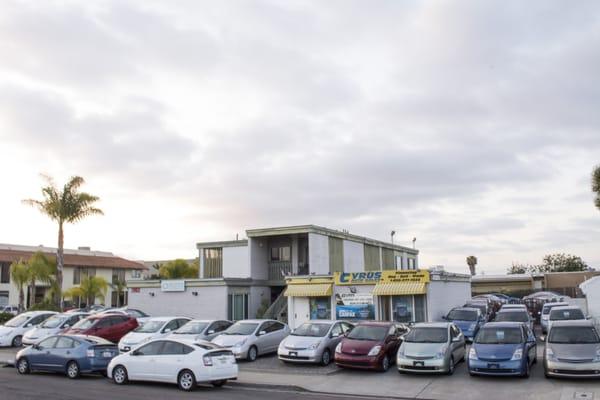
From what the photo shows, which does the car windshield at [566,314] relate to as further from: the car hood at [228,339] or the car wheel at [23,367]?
the car wheel at [23,367]

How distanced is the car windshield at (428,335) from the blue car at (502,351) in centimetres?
115

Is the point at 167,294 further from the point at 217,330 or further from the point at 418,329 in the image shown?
the point at 418,329

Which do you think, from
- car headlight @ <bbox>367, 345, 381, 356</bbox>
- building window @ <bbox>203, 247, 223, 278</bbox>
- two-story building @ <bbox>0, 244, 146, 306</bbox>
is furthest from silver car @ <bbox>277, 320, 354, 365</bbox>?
two-story building @ <bbox>0, 244, 146, 306</bbox>

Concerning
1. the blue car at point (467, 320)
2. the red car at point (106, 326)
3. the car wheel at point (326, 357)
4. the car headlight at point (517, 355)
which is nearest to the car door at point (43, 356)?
the red car at point (106, 326)

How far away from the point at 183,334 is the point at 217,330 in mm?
1454

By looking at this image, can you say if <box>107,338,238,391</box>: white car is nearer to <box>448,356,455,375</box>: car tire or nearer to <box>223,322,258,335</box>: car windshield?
<box>223,322,258,335</box>: car windshield

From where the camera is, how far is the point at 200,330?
80.3 feet

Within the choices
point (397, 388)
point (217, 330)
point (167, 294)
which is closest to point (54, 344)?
point (217, 330)

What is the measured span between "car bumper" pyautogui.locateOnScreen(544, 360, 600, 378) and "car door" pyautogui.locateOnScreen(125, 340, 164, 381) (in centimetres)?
1118

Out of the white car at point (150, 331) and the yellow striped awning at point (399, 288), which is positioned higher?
the yellow striped awning at point (399, 288)

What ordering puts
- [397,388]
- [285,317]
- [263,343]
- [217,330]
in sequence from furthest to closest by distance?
[285,317], [217,330], [263,343], [397,388]

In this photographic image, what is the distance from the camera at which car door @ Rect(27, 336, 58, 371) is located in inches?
751

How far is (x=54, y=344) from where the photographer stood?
1933 cm

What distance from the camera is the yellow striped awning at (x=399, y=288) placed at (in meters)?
27.0
